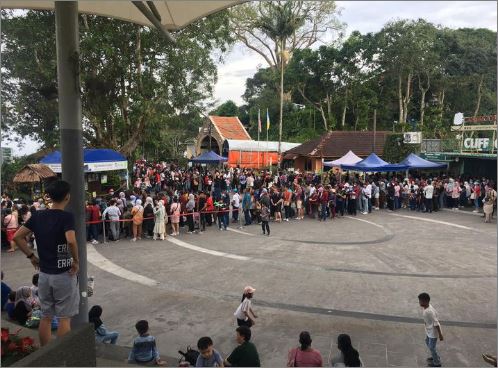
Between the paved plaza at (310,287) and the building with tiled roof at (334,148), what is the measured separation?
51.1ft

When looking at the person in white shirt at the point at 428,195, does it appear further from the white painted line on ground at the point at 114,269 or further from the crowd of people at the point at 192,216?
the white painted line on ground at the point at 114,269

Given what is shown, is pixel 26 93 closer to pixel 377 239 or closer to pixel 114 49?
pixel 114 49

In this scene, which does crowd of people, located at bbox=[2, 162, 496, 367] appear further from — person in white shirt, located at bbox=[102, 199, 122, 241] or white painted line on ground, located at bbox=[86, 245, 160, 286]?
white painted line on ground, located at bbox=[86, 245, 160, 286]

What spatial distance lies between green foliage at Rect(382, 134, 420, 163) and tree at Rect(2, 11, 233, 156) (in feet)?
42.2

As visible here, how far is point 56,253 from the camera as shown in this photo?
14.3 ft

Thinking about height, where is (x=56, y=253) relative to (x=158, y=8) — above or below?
below

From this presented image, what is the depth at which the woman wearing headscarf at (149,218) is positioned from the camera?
1534 cm

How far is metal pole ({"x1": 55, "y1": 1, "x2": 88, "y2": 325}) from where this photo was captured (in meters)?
6.34

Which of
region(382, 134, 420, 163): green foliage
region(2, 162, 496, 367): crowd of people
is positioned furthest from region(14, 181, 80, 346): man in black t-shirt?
region(382, 134, 420, 163): green foliage

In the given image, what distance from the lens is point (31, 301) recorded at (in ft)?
24.5

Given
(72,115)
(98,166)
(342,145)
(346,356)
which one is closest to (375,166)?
(342,145)

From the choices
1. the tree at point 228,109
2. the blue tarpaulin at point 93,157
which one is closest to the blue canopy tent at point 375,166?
the blue tarpaulin at point 93,157

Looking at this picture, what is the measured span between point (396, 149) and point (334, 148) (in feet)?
15.6

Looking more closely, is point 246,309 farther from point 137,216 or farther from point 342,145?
point 342,145
